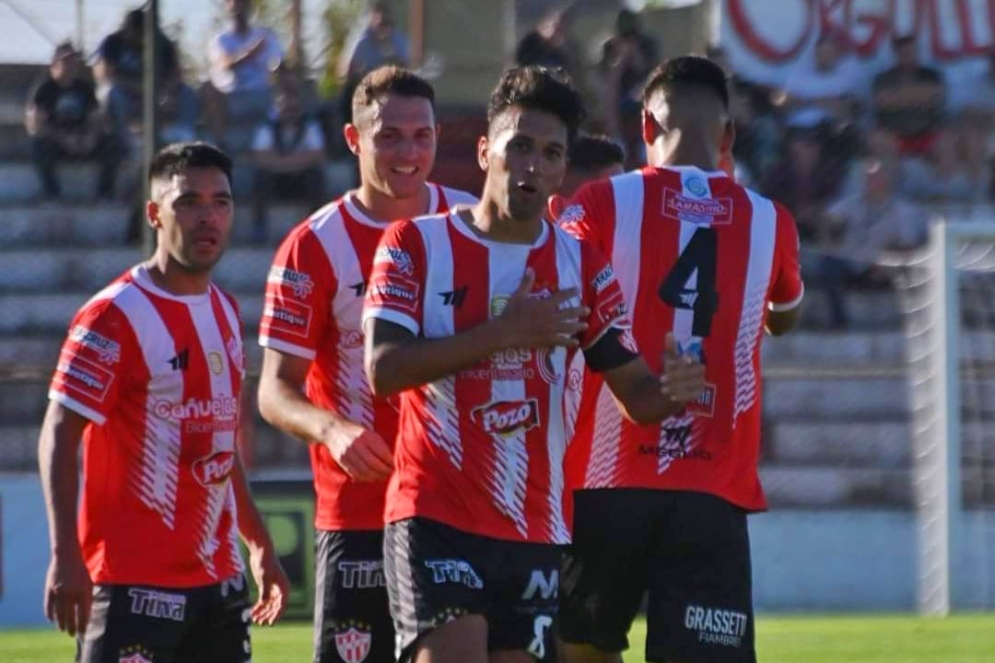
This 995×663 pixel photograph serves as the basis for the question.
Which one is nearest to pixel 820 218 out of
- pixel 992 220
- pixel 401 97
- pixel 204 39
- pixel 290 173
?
pixel 992 220

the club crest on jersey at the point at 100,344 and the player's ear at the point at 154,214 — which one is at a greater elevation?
the player's ear at the point at 154,214

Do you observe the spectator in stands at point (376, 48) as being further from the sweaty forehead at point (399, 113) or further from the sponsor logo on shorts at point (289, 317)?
the sponsor logo on shorts at point (289, 317)

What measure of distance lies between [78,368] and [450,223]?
1.11 m

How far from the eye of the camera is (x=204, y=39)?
15359mm

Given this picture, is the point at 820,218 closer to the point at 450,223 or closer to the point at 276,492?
the point at 276,492

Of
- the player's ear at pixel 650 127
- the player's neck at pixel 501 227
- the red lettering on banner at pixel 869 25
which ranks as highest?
the red lettering on banner at pixel 869 25

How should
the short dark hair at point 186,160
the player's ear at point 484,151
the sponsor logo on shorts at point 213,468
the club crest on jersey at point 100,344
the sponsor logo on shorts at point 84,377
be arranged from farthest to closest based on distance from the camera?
the short dark hair at point 186,160 < the sponsor logo on shorts at point 213,468 < the club crest on jersey at point 100,344 < the sponsor logo on shorts at point 84,377 < the player's ear at point 484,151

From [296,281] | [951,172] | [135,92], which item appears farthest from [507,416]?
[951,172]

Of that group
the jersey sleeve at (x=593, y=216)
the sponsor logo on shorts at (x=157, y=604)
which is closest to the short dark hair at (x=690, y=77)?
the jersey sleeve at (x=593, y=216)

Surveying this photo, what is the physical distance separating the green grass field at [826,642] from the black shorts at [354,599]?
12.3 ft

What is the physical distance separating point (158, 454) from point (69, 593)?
51 centimetres

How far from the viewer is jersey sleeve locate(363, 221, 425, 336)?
4930mm

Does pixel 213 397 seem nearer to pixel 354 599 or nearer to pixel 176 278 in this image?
pixel 176 278

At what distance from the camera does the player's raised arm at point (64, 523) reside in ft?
17.0
